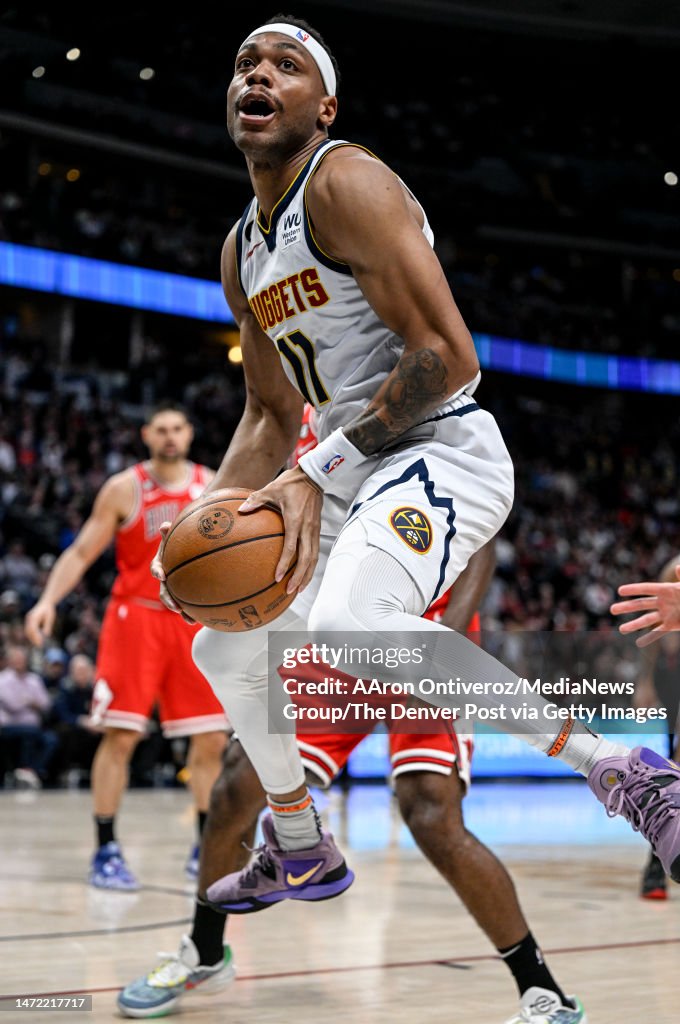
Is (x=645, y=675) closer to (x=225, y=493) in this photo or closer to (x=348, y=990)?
(x=348, y=990)

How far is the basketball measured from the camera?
3002mm

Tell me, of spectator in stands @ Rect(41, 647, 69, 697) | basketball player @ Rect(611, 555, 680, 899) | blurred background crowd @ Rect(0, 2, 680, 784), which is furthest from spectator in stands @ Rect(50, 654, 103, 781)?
basketball player @ Rect(611, 555, 680, 899)

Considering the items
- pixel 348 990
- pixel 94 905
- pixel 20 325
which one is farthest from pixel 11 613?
pixel 20 325

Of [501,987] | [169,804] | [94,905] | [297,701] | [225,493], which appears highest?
[225,493]

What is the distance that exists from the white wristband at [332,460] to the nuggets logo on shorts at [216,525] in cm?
23

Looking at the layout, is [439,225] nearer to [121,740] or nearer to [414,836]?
[121,740]

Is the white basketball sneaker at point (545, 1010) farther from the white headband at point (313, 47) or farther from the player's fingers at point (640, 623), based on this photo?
the white headband at point (313, 47)

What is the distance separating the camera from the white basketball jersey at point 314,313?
3.25 meters

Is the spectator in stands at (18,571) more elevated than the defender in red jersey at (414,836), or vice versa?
the defender in red jersey at (414,836)

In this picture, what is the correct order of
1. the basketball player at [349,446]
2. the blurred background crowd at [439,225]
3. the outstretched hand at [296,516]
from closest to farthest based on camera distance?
the basketball player at [349,446], the outstretched hand at [296,516], the blurred background crowd at [439,225]

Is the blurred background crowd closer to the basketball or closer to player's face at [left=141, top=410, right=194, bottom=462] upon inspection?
player's face at [left=141, top=410, right=194, bottom=462]

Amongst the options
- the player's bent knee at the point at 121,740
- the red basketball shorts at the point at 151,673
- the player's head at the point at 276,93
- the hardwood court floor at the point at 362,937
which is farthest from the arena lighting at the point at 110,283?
the player's head at the point at 276,93

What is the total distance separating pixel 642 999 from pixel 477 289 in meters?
26.9

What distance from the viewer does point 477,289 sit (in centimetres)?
2977
